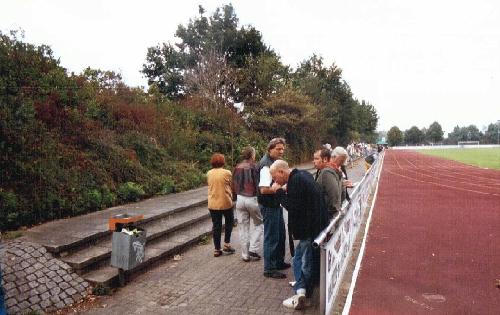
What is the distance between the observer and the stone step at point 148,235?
584 cm

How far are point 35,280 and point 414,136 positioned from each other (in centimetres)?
16467

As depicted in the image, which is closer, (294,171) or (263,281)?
(294,171)

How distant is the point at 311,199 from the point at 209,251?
11.5ft

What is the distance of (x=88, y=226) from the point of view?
7273mm

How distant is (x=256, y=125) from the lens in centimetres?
2467

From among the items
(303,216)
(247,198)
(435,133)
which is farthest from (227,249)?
(435,133)

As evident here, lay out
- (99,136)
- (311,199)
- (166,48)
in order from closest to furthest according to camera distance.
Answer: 1. (311,199)
2. (99,136)
3. (166,48)

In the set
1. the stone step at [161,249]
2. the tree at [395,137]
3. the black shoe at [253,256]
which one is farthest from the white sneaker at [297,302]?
the tree at [395,137]

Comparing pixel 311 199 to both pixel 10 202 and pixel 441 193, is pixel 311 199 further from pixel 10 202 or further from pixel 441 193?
pixel 441 193

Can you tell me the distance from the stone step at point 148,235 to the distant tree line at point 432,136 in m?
154

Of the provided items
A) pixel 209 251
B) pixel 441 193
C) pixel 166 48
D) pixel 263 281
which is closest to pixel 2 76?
pixel 209 251

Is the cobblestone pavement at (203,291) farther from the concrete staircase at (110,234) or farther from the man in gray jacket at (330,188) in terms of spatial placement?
the man in gray jacket at (330,188)

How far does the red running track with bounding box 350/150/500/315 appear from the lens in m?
5.34

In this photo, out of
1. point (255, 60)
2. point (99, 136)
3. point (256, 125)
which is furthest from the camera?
point (255, 60)
